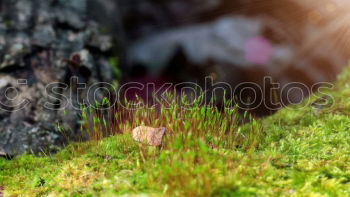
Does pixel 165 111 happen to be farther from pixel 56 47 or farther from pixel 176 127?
pixel 56 47

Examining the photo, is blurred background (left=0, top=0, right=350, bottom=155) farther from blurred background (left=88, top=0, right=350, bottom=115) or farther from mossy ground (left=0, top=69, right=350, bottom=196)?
mossy ground (left=0, top=69, right=350, bottom=196)

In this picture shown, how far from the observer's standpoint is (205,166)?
9.19 feet

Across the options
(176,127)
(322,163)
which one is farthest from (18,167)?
(322,163)

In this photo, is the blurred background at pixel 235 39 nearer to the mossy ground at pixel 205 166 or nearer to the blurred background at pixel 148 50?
the blurred background at pixel 148 50

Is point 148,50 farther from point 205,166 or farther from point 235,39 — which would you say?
point 205,166

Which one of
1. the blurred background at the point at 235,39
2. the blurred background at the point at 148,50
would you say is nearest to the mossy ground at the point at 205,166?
the blurred background at the point at 148,50

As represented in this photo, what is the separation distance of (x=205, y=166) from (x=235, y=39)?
6166 mm

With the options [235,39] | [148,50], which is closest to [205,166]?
[235,39]

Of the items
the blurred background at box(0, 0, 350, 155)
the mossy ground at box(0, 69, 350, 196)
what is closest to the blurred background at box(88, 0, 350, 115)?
the blurred background at box(0, 0, 350, 155)

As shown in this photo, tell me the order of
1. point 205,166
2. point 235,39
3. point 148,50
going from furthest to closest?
point 148,50
point 235,39
point 205,166

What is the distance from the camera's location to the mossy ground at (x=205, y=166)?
2.81 meters

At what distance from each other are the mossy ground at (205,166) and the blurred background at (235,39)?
3.75 meters

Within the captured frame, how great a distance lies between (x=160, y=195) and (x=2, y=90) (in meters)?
2.64

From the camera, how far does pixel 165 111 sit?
11.6 ft
